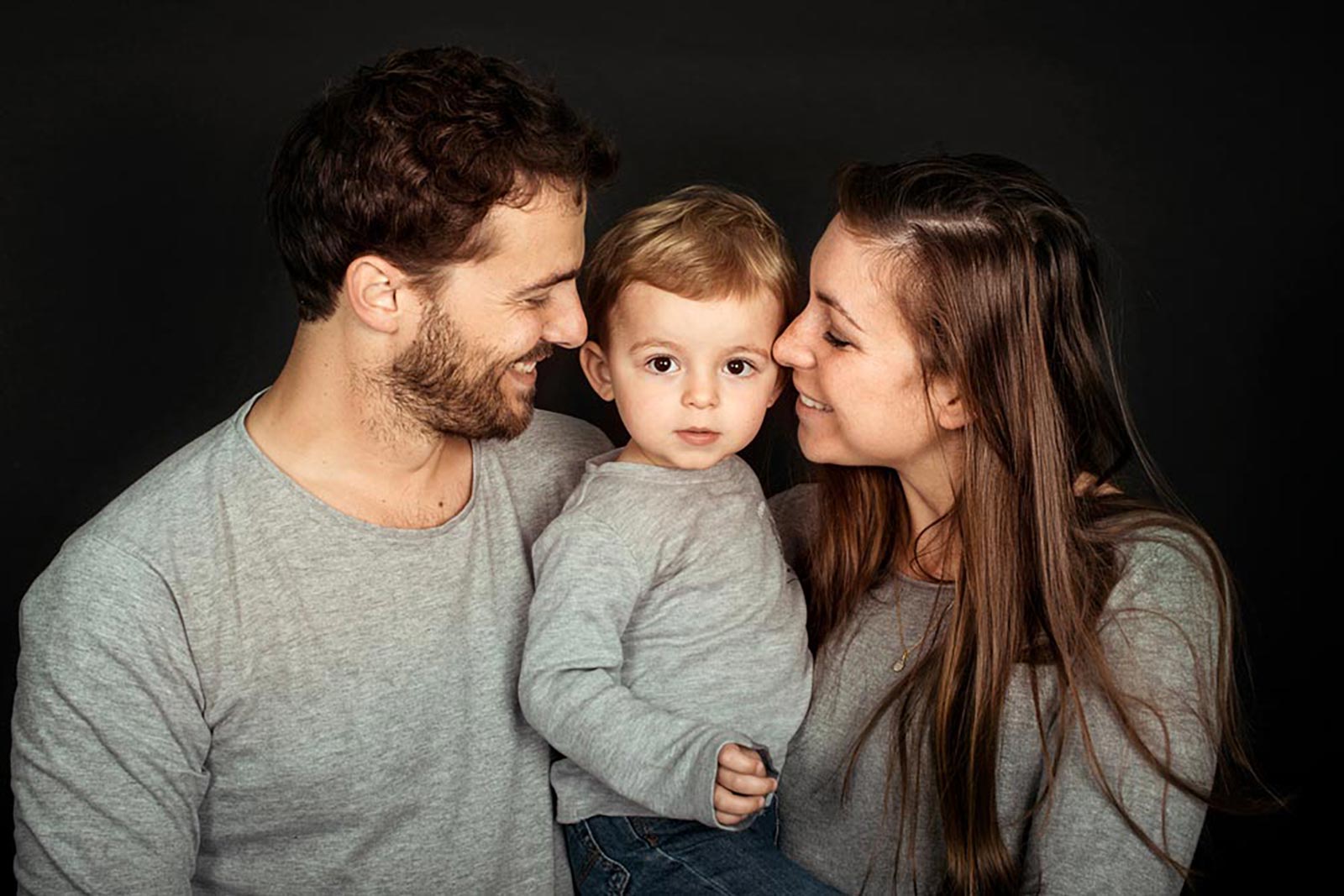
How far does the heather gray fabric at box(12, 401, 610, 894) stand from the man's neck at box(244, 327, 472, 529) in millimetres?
49

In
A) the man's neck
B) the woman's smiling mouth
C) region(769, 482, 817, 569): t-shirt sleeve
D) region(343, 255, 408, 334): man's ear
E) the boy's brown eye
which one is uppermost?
region(343, 255, 408, 334): man's ear

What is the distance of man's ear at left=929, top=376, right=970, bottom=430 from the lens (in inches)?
91.4

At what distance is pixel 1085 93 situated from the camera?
318 centimetres

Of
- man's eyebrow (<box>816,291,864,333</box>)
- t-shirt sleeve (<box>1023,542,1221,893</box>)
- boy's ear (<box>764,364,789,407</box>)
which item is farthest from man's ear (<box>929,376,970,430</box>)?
t-shirt sleeve (<box>1023,542,1221,893</box>)

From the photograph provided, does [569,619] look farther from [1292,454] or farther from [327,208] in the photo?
[1292,454]

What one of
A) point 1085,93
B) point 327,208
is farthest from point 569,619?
point 1085,93

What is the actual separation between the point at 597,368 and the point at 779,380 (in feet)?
1.09

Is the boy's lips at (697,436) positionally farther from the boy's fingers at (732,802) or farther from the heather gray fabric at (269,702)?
the boy's fingers at (732,802)

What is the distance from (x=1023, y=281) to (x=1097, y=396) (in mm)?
252

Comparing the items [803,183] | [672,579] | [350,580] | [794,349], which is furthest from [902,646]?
[803,183]

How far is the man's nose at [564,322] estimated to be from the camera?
244 cm

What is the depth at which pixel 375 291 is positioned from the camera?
7.80 ft

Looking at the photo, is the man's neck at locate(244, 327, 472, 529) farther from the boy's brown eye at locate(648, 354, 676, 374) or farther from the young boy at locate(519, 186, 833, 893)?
the boy's brown eye at locate(648, 354, 676, 374)

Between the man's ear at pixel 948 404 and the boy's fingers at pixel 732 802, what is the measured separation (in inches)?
27.5
